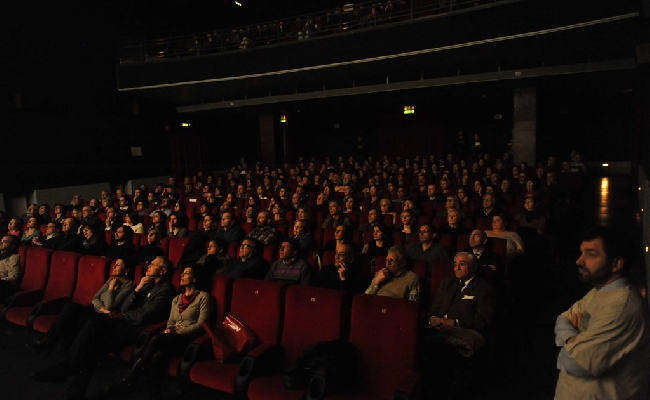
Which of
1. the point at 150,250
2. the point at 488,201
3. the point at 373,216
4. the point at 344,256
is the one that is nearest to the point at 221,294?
the point at 344,256

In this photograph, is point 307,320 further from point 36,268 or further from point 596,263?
point 36,268

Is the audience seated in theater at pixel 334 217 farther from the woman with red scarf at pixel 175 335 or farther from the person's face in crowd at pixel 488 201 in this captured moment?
the woman with red scarf at pixel 175 335

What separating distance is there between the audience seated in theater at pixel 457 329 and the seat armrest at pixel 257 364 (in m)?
0.75

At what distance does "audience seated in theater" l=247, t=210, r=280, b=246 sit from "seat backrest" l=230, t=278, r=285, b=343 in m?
1.36

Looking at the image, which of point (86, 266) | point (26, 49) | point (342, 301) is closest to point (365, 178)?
point (86, 266)

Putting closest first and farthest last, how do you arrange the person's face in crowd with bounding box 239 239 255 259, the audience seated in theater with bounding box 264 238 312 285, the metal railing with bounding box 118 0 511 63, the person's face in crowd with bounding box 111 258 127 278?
the audience seated in theater with bounding box 264 238 312 285, the person's face in crowd with bounding box 111 258 127 278, the person's face in crowd with bounding box 239 239 255 259, the metal railing with bounding box 118 0 511 63

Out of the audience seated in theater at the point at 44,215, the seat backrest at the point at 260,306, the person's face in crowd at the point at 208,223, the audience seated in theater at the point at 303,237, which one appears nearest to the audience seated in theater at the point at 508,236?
the audience seated in theater at the point at 303,237

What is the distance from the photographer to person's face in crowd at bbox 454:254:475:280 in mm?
2394

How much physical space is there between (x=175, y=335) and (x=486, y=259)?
2.09 m

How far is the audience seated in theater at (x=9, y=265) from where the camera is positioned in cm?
358

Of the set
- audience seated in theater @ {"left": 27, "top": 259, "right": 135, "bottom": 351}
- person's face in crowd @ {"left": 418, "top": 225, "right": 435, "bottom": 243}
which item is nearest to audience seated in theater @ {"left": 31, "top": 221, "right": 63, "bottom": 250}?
audience seated in theater @ {"left": 27, "top": 259, "right": 135, "bottom": 351}

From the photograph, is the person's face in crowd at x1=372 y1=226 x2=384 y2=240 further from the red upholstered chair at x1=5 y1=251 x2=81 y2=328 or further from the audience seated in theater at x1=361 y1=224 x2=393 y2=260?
the red upholstered chair at x1=5 y1=251 x2=81 y2=328

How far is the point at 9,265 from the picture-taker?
3.84m

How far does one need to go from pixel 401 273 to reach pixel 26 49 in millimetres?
8700
